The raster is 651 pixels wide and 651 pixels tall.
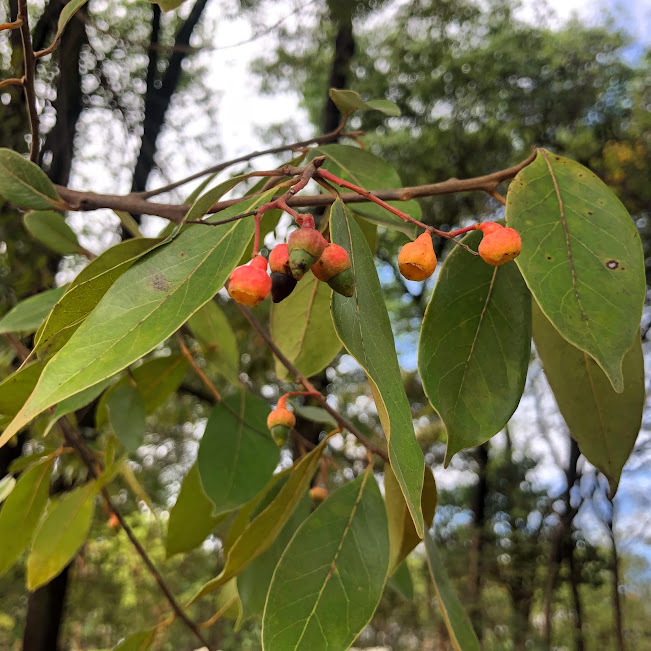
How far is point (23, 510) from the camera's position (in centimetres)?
80

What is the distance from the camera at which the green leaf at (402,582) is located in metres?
0.71

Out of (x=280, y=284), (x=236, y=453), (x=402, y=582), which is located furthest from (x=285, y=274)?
(x=402, y=582)

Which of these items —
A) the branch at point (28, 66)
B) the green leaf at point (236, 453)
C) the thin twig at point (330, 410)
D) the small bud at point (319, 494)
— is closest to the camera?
the branch at point (28, 66)

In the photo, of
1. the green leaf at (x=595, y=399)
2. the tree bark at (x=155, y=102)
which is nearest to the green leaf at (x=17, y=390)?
the green leaf at (x=595, y=399)

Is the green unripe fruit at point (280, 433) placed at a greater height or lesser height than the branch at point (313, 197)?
lesser

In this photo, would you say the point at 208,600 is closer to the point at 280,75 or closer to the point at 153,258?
the point at 280,75

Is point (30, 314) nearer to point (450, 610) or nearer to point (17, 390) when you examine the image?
point (17, 390)

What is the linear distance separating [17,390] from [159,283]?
269 mm

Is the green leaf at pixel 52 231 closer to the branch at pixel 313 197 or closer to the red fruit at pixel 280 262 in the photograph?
the branch at pixel 313 197

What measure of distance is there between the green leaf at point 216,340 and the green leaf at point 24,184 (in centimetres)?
32

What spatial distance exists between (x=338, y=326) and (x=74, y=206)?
28cm

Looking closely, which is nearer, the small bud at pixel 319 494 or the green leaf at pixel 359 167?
the green leaf at pixel 359 167

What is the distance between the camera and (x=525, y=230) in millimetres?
376

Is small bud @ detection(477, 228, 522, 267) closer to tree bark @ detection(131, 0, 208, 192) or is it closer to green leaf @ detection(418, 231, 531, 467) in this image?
green leaf @ detection(418, 231, 531, 467)
